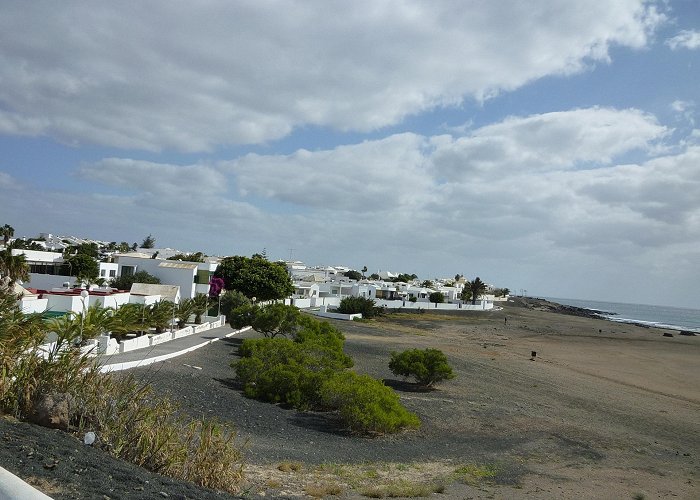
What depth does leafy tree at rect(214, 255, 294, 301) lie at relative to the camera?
45000 mm

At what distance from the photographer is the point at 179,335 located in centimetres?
2667

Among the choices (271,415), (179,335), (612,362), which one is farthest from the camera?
(612,362)

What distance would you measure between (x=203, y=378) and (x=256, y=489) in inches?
371

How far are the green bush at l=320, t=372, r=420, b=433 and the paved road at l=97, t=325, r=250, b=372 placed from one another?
551 centimetres

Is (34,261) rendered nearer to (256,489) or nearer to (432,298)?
(256,489)

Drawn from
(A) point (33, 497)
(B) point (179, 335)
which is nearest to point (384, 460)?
(A) point (33, 497)

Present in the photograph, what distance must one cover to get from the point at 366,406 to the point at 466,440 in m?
2.74

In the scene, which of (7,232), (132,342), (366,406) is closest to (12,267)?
(132,342)

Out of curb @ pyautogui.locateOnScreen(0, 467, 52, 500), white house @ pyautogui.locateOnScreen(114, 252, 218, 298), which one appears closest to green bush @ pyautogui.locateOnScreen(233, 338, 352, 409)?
curb @ pyautogui.locateOnScreen(0, 467, 52, 500)

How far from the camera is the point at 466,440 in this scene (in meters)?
14.7

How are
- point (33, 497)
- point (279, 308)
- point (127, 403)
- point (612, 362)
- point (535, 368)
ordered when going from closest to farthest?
point (33, 497), point (127, 403), point (279, 308), point (535, 368), point (612, 362)

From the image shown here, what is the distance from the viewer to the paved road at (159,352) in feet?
55.1

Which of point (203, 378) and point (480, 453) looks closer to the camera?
point (480, 453)

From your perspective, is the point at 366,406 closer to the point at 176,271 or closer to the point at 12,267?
the point at 12,267
